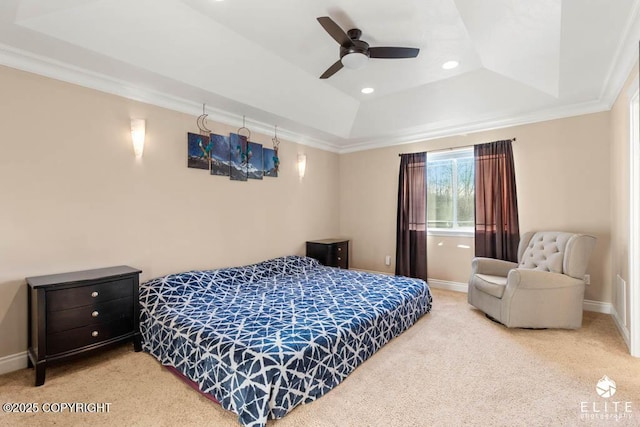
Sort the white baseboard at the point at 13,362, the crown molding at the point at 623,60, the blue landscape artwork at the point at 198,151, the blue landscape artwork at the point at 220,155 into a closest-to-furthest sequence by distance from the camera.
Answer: the crown molding at the point at 623,60
the white baseboard at the point at 13,362
the blue landscape artwork at the point at 198,151
the blue landscape artwork at the point at 220,155

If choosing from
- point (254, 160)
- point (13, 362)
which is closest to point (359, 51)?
point (254, 160)

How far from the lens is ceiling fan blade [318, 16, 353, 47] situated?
89.1 inches

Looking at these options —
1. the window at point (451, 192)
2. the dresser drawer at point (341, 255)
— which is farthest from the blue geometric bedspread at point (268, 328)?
the window at point (451, 192)

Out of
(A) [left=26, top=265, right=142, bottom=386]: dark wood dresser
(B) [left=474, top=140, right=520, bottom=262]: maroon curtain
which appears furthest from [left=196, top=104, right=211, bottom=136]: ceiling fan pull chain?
(B) [left=474, top=140, right=520, bottom=262]: maroon curtain

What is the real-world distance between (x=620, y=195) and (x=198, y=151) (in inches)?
175

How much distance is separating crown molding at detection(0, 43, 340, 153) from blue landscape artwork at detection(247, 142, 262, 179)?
254 mm

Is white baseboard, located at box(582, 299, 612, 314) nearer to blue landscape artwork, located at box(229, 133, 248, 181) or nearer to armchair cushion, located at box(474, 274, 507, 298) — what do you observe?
armchair cushion, located at box(474, 274, 507, 298)

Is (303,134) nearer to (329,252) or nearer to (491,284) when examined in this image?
(329,252)

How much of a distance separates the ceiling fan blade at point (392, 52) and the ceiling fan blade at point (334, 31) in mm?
227

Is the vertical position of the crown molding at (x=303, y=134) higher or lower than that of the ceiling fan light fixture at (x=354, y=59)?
lower

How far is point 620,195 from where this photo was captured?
3.07 meters

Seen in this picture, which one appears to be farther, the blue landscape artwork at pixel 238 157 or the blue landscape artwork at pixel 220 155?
the blue landscape artwork at pixel 238 157

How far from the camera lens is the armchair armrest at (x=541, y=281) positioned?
309 centimetres

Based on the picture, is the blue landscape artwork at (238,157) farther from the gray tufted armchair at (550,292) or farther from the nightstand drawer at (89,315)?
the gray tufted armchair at (550,292)
